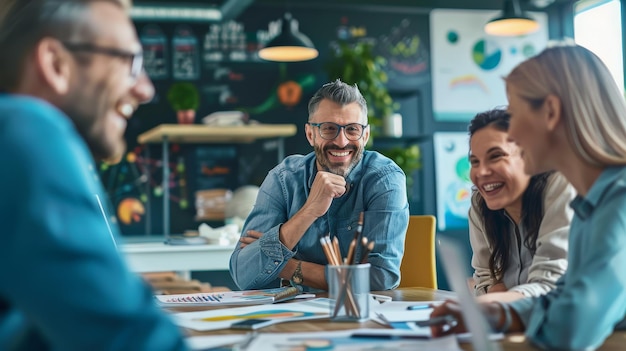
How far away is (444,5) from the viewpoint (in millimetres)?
7238

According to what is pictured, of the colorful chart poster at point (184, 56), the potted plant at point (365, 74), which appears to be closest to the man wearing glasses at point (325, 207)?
the potted plant at point (365, 74)

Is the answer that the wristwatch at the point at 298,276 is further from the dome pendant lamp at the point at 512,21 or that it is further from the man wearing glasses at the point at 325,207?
the dome pendant lamp at the point at 512,21

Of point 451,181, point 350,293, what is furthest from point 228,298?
point 451,181

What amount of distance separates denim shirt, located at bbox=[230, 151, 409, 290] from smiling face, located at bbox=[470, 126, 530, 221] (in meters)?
0.46

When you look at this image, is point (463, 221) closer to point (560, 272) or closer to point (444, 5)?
point (444, 5)

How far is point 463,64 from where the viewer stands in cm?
733

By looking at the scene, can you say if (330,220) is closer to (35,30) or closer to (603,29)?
(35,30)

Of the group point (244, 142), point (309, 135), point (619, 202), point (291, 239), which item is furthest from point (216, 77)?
point (619, 202)

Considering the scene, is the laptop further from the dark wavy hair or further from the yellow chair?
the yellow chair

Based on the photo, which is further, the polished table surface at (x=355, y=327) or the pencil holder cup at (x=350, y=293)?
the pencil holder cup at (x=350, y=293)

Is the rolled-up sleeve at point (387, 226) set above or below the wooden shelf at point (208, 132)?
below

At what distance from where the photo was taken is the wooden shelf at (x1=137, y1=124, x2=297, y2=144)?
231 inches

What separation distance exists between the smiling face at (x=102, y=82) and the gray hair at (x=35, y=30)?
0.07 feet

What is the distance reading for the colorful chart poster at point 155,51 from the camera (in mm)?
6727
